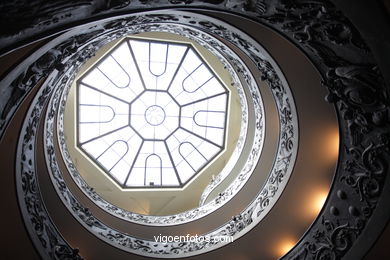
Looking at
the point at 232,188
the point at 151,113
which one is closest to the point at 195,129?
the point at 151,113

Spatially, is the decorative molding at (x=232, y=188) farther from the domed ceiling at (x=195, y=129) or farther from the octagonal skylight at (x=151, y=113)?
the octagonal skylight at (x=151, y=113)

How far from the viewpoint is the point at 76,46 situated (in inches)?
176

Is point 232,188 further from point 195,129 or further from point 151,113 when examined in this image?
point 151,113

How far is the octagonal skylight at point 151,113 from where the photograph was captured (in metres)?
11.2

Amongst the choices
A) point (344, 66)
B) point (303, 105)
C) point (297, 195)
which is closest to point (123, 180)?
point (297, 195)

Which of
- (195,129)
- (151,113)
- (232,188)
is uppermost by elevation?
(151,113)

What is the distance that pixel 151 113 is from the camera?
12094 millimetres

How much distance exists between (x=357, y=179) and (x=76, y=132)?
29.0 feet

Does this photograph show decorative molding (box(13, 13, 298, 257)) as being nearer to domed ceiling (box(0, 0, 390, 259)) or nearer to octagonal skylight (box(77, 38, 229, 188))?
domed ceiling (box(0, 0, 390, 259))

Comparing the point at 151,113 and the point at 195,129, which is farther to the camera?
the point at 195,129

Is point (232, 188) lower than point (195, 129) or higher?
lower

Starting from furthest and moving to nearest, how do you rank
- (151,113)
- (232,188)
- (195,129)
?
(195,129) → (151,113) → (232,188)

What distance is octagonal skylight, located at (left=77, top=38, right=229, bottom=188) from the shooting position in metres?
11.2

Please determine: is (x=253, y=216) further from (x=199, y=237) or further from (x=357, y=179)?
(x=357, y=179)
